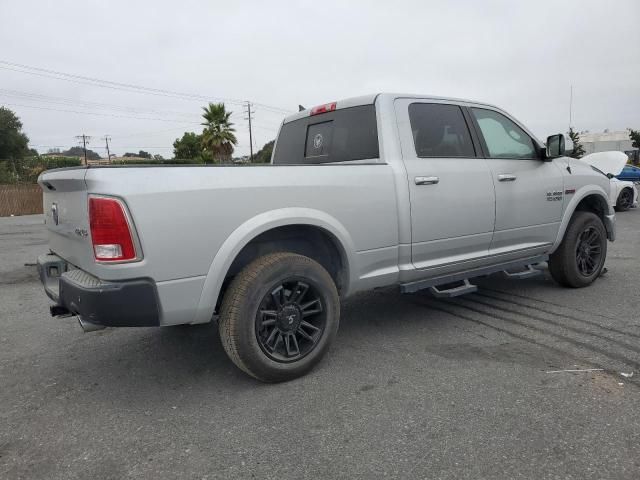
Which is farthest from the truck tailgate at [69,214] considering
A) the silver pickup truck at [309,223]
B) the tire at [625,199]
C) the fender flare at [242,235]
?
the tire at [625,199]

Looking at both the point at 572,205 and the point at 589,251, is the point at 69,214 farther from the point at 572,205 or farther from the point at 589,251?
the point at 589,251

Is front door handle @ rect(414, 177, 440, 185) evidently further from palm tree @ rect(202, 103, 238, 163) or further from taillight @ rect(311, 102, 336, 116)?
palm tree @ rect(202, 103, 238, 163)

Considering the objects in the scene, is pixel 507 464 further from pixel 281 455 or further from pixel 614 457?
pixel 281 455

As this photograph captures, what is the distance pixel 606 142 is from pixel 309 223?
8223cm

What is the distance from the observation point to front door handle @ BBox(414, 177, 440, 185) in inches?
138

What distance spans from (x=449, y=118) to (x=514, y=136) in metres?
0.85

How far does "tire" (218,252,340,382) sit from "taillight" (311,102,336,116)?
1661 mm

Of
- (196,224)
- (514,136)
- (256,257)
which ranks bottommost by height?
(256,257)

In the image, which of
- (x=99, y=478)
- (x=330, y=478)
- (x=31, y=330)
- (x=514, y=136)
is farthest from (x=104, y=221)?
(x=514, y=136)

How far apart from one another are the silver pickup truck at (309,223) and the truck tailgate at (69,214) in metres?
0.01

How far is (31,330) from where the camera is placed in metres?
4.34

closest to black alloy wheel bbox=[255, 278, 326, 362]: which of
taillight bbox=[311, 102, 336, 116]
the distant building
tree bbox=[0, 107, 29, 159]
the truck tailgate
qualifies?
the truck tailgate

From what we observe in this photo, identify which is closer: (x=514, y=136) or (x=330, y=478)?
(x=330, y=478)

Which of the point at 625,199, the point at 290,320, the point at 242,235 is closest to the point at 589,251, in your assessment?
the point at 290,320
